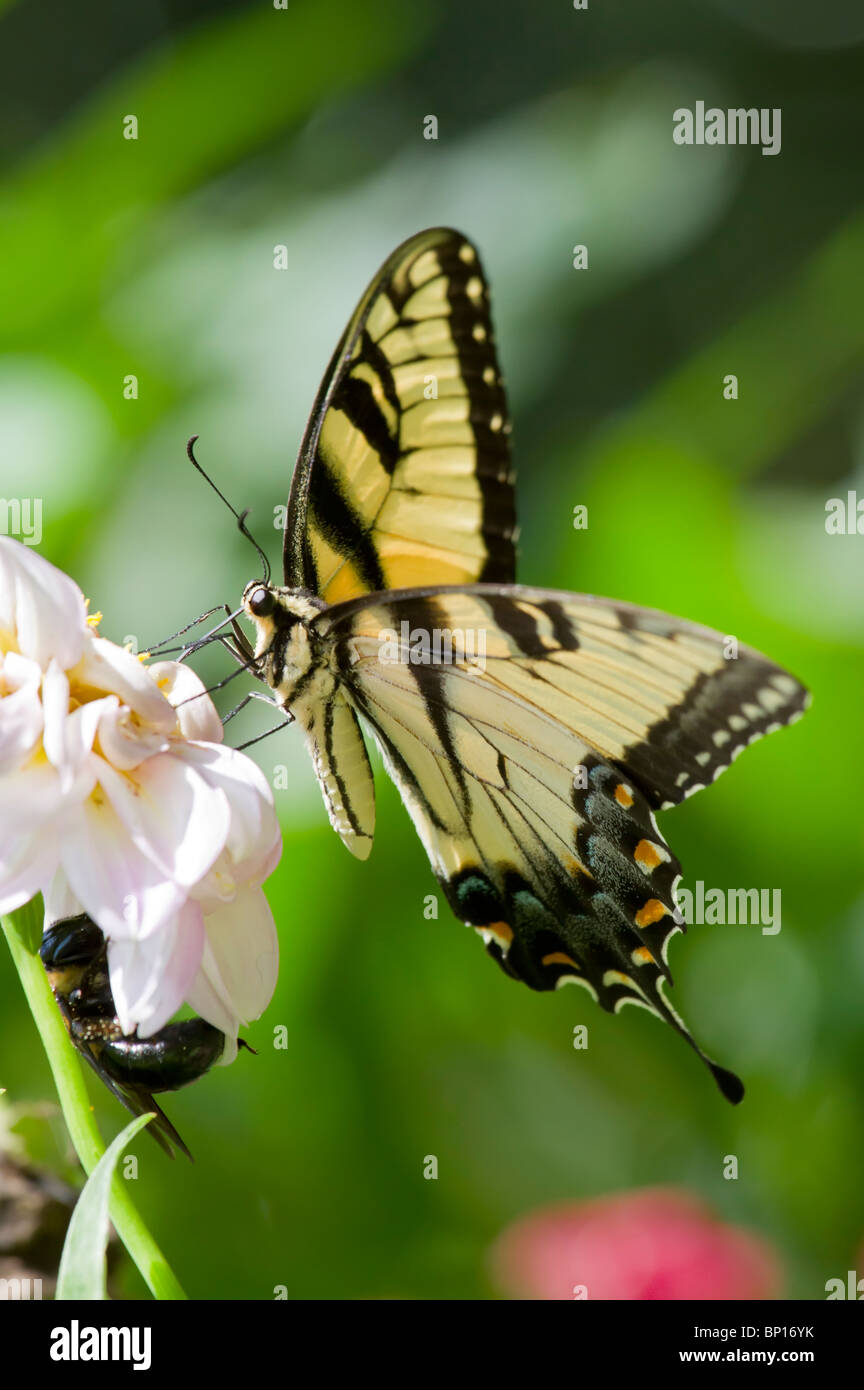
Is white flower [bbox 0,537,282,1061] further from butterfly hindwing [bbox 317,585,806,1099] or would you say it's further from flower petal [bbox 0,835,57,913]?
butterfly hindwing [bbox 317,585,806,1099]

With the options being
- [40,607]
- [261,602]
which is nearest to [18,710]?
[40,607]

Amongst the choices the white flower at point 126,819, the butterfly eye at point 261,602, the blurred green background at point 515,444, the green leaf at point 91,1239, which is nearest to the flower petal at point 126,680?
the white flower at point 126,819

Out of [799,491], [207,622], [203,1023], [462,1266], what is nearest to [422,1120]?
[462,1266]

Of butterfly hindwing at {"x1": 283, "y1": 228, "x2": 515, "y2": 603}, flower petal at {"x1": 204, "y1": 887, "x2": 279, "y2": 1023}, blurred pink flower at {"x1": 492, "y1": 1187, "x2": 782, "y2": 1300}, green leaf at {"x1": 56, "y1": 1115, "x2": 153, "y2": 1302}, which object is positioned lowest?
blurred pink flower at {"x1": 492, "y1": 1187, "x2": 782, "y2": 1300}

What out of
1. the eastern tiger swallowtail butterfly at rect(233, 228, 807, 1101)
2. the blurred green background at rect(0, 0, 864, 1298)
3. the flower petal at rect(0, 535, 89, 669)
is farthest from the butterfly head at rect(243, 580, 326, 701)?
the blurred green background at rect(0, 0, 864, 1298)

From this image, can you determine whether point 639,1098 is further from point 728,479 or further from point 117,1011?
point 117,1011

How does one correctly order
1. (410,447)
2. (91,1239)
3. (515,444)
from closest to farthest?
(91,1239) → (410,447) → (515,444)

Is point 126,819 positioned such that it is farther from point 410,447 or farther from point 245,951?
point 410,447
